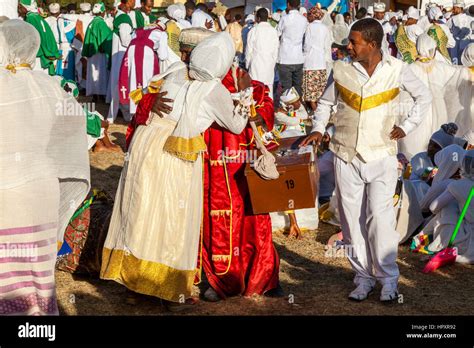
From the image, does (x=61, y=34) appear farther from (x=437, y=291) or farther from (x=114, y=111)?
(x=437, y=291)

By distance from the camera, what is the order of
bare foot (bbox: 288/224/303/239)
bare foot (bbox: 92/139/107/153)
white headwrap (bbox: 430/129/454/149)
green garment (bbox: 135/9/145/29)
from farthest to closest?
1. green garment (bbox: 135/9/145/29)
2. bare foot (bbox: 92/139/107/153)
3. white headwrap (bbox: 430/129/454/149)
4. bare foot (bbox: 288/224/303/239)

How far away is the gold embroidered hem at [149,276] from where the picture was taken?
6.00m

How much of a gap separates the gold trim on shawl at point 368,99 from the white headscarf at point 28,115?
6.14 ft

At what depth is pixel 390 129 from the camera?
6.15 meters

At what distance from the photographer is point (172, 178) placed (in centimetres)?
596

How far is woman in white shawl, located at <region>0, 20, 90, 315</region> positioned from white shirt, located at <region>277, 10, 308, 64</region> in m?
9.83

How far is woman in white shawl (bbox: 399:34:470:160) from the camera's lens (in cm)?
1065

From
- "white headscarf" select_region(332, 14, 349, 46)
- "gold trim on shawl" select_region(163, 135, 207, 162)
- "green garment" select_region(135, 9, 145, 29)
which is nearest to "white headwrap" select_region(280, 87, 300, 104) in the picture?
"gold trim on shawl" select_region(163, 135, 207, 162)

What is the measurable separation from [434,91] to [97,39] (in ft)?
23.1

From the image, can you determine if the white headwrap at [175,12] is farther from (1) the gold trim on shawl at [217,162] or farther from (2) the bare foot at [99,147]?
(1) the gold trim on shawl at [217,162]

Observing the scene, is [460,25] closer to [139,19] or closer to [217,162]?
[139,19]

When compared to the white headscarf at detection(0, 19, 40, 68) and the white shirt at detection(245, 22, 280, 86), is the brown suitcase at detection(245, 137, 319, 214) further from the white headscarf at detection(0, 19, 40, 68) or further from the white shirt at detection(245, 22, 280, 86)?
the white shirt at detection(245, 22, 280, 86)

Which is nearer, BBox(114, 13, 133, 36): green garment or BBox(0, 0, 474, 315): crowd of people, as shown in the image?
BBox(0, 0, 474, 315): crowd of people

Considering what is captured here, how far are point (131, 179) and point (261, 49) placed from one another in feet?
27.7
